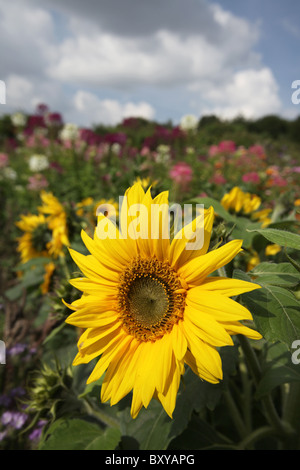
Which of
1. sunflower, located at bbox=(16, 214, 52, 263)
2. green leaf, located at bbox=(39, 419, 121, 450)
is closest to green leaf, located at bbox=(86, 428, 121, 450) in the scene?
green leaf, located at bbox=(39, 419, 121, 450)

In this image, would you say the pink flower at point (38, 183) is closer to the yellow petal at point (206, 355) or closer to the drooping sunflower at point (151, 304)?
the drooping sunflower at point (151, 304)

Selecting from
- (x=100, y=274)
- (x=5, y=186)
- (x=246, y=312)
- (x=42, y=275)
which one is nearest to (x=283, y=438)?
(x=246, y=312)

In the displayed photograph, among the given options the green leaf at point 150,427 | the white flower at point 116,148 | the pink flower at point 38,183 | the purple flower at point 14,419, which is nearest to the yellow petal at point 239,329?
the green leaf at point 150,427

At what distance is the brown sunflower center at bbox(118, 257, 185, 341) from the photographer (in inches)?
38.7

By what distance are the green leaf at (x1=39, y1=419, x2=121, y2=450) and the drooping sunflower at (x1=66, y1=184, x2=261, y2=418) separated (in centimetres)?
43

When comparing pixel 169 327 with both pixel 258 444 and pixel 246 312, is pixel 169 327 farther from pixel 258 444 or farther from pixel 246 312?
pixel 258 444

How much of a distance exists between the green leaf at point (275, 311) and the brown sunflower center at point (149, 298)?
7.2 inches

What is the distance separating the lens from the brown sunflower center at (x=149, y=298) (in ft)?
3.22

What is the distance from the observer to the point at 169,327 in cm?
99

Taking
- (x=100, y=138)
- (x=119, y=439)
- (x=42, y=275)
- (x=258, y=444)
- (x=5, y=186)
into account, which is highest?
(x=100, y=138)

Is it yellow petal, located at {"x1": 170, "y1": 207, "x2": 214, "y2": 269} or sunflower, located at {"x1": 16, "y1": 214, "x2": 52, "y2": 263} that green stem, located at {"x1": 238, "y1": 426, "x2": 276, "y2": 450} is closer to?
yellow petal, located at {"x1": 170, "y1": 207, "x2": 214, "y2": 269}

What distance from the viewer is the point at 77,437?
133 cm

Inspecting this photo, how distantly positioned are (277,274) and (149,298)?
36 centimetres
